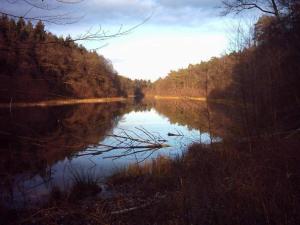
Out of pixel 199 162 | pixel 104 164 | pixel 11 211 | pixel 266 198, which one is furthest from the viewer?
pixel 104 164

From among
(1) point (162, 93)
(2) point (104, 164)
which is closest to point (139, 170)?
(2) point (104, 164)

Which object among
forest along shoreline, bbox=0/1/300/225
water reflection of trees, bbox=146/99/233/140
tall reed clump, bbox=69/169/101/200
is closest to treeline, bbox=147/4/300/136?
forest along shoreline, bbox=0/1/300/225

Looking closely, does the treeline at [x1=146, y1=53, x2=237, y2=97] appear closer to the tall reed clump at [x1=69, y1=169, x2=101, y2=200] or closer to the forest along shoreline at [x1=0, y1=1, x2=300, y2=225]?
the forest along shoreline at [x1=0, y1=1, x2=300, y2=225]

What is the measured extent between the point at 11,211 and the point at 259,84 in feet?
22.2

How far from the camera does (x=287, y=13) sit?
49.9ft

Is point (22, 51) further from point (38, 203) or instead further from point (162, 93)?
point (162, 93)

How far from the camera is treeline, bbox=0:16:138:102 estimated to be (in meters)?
2.75

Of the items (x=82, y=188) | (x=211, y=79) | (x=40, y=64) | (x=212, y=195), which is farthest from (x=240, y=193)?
(x=211, y=79)

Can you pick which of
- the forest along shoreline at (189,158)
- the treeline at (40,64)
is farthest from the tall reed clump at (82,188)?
the treeline at (40,64)

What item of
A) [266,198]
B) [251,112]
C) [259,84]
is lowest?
[266,198]

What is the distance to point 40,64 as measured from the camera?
284cm

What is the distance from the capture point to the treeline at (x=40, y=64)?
9.02 ft

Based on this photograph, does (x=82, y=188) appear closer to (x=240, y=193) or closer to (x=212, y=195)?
(x=212, y=195)

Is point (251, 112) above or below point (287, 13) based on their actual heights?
below
